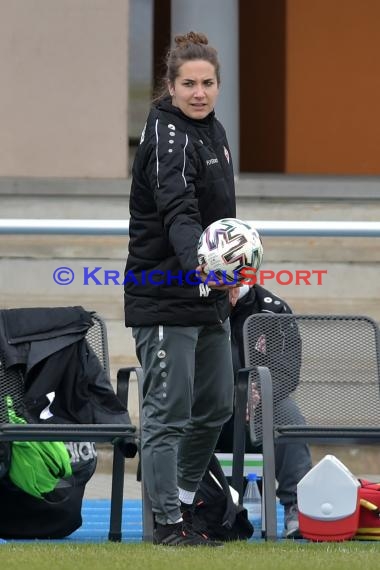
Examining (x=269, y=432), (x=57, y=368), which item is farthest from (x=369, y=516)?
(x=57, y=368)

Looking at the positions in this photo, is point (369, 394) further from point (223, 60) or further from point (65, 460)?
point (223, 60)

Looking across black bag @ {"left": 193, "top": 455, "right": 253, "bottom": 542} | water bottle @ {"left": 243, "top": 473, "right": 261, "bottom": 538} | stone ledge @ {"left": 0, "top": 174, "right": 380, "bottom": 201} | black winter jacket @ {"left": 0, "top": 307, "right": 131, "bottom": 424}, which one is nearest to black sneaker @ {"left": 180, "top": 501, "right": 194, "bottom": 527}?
black bag @ {"left": 193, "top": 455, "right": 253, "bottom": 542}

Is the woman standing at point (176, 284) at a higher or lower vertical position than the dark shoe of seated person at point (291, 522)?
higher

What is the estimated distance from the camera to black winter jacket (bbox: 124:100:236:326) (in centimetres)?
561

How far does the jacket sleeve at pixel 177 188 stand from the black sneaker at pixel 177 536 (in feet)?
3.12

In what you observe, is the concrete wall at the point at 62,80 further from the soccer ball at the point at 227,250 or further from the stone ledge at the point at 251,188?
the soccer ball at the point at 227,250

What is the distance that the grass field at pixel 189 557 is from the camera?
5.11 m

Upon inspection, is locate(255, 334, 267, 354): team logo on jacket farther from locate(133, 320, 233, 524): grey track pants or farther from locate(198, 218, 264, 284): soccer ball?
locate(198, 218, 264, 284): soccer ball

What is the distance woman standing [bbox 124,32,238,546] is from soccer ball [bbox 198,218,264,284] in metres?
0.06

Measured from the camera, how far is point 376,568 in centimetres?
509

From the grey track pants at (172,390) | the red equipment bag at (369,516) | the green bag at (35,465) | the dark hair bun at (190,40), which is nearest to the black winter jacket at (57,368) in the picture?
the green bag at (35,465)

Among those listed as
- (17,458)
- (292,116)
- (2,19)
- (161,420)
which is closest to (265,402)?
(161,420)

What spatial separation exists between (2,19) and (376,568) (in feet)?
18.0

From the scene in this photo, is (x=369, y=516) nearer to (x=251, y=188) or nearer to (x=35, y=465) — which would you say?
(x=35, y=465)
